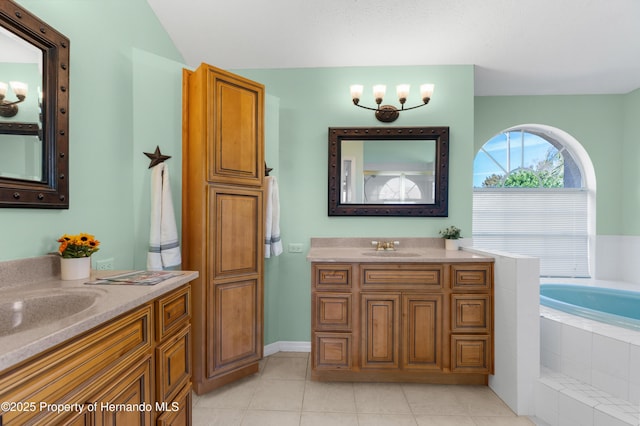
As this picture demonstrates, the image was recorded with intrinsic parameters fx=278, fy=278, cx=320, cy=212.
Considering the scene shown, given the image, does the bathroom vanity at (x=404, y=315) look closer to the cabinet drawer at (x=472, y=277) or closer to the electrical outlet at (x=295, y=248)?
the cabinet drawer at (x=472, y=277)

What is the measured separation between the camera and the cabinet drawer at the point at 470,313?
202cm

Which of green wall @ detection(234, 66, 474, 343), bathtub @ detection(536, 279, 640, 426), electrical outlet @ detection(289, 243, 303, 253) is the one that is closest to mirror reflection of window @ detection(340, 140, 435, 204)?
green wall @ detection(234, 66, 474, 343)

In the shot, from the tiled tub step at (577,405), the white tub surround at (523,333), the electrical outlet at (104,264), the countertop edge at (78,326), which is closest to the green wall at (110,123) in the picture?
the electrical outlet at (104,264)

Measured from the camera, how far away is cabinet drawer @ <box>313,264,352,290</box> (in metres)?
2.05

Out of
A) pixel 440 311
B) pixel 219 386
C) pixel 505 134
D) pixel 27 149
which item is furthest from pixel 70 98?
pixel 505 134

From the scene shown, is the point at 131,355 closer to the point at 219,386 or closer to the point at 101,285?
the point at 101,285

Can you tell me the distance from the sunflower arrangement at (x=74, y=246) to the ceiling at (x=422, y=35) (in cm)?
175

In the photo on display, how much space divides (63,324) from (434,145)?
8.87 feet

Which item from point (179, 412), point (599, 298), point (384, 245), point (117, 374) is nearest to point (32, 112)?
point (117, 374)

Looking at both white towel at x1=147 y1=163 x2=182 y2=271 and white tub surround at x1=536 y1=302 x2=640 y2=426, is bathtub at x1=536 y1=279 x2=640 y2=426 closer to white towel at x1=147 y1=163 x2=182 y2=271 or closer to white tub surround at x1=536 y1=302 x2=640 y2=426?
white tub surround at x1=536 y1=302 x2=640 y2=426

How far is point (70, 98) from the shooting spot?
56.0 inches

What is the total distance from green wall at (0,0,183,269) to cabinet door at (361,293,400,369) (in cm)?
169

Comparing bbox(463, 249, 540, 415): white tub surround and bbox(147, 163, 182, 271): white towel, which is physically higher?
bbox(147, 163, 182, 271): white towel

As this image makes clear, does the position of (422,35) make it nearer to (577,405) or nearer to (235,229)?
(235,229)
